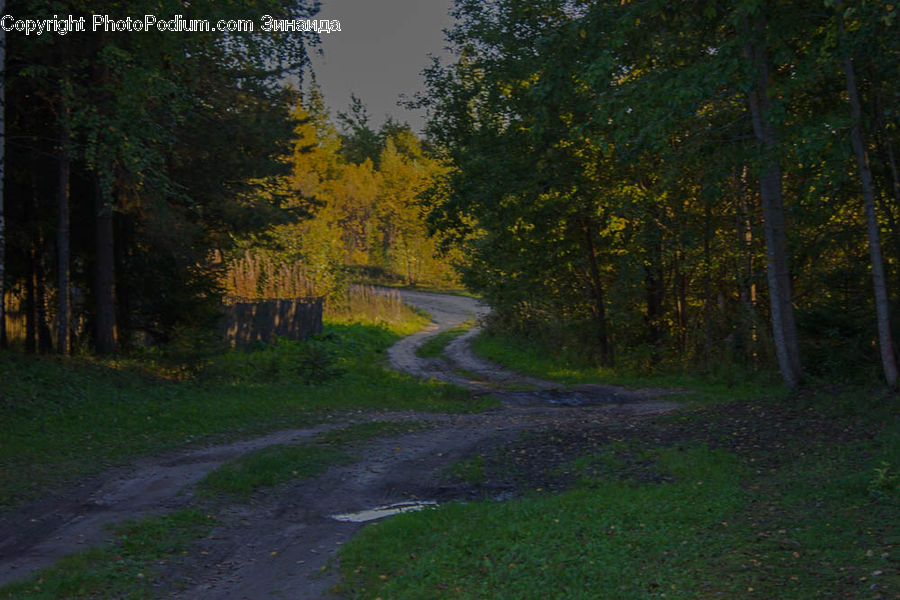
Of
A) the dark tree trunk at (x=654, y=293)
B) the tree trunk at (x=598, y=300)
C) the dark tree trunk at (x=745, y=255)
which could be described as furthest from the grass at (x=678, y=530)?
the tree trunk at (x=598, y=300)

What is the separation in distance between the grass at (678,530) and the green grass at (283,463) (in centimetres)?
196

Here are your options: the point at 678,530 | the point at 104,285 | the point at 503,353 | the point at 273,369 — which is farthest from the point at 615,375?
the point at 678,530

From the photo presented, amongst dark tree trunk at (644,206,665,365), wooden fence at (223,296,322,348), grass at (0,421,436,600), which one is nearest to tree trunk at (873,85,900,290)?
dark tree trunk at (644,206,665,365)

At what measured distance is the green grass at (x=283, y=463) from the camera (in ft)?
29.2

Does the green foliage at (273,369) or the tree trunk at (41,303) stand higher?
the tree trunk at (41,303)

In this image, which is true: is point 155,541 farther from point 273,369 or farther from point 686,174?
point 686,174

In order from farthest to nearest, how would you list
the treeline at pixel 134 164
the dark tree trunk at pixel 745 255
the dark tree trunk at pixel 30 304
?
the dark tree trunk at pixel 745 255 < the dark tree trunk at pixel 30 304 < the treeline at pixel 134 164

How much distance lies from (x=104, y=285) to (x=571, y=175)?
36.4ft

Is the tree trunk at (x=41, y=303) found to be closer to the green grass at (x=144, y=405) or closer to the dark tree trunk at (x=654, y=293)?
the green grass at (x=144, y=405)

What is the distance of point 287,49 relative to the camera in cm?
1520

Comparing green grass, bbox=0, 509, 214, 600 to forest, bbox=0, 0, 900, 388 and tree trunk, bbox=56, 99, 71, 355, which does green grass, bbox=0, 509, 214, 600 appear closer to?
forest, bbox=0, 0, 900, 388

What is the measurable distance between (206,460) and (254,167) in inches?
369

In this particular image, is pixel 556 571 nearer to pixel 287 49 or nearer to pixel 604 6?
pixel 604 6

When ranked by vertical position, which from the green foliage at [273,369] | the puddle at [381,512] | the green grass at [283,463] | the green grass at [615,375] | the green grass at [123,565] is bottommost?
the puddle at [381,512]
